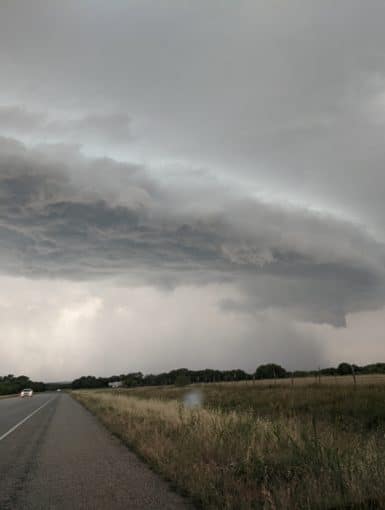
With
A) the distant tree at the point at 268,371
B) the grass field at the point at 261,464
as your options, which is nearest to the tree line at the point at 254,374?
the distant tree at the point at 268,371

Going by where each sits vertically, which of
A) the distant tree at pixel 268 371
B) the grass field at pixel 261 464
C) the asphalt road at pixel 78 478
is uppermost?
the distant tree at pixel 268 371

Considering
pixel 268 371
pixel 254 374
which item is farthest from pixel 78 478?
pixel 268 371

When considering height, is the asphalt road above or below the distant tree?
below

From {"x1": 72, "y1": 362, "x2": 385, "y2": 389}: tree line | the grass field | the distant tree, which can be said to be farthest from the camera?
the distant tree

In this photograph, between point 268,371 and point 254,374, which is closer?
point 254,374

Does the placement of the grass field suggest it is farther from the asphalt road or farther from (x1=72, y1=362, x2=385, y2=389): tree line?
(x1=72, y1=362, x2=385, y2=389): tree line

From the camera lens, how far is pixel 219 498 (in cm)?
643

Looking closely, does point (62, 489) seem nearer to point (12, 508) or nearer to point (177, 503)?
point (12, 508)

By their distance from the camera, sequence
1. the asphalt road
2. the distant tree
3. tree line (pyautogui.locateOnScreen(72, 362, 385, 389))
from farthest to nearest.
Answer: the distant tree < tree line (pyautogui.locateOnScreen(72, 362, 385, 389)) < the asphalt road

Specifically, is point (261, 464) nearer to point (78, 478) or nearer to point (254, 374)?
point (78, 478)

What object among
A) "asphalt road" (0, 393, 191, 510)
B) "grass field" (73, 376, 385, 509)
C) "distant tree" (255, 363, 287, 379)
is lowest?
"asphalt road" (0, 393, 191, 510)

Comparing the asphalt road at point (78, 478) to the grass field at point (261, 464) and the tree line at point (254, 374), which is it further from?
the tree line at point (254, 374)

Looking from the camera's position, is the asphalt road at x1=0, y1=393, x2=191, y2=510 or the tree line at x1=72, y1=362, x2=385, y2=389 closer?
the asphalt road at x1=0, y1=393, x2=191, y2=510

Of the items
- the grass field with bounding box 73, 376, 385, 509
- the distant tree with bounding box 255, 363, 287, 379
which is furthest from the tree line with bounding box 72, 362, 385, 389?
the grass field with bounding box 73, 376, 385, 509
